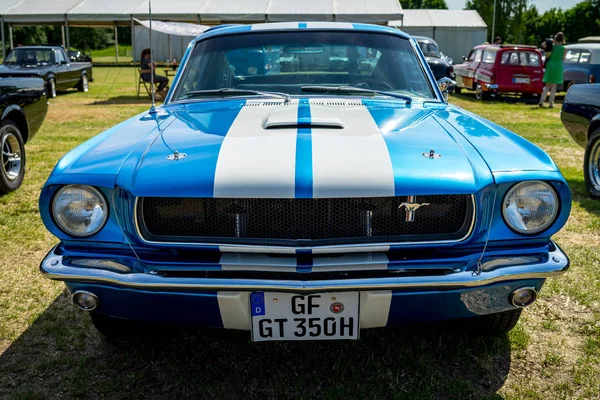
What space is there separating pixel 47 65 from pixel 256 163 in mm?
14184

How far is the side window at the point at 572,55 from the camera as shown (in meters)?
14.3

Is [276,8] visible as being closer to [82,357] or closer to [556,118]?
[556,118]

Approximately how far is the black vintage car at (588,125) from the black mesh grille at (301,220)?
12.0ft

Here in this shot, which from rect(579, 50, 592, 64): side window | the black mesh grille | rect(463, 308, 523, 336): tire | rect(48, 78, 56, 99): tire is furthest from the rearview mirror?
rect(579, 50, 592, 64): side window

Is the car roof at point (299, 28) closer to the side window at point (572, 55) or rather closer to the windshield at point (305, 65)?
the windshield at point (305, 65)

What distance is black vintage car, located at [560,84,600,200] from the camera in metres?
5.14

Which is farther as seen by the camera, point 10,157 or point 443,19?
point 443,19

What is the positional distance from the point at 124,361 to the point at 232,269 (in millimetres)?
904

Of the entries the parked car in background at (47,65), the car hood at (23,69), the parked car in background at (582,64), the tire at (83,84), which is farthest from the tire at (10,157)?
the parked car in background at (582,64)

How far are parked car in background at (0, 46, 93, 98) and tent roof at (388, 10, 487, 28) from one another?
21712mm

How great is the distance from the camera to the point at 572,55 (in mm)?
14438

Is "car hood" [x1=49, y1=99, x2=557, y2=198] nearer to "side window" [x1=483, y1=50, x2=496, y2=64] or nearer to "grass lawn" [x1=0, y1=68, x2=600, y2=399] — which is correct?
"grass lawn" [x1=0, y1=68, x2=600, y2=399]

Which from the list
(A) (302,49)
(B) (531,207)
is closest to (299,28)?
(A) (302,49)

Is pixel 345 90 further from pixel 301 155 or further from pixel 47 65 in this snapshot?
pixel 47 65
